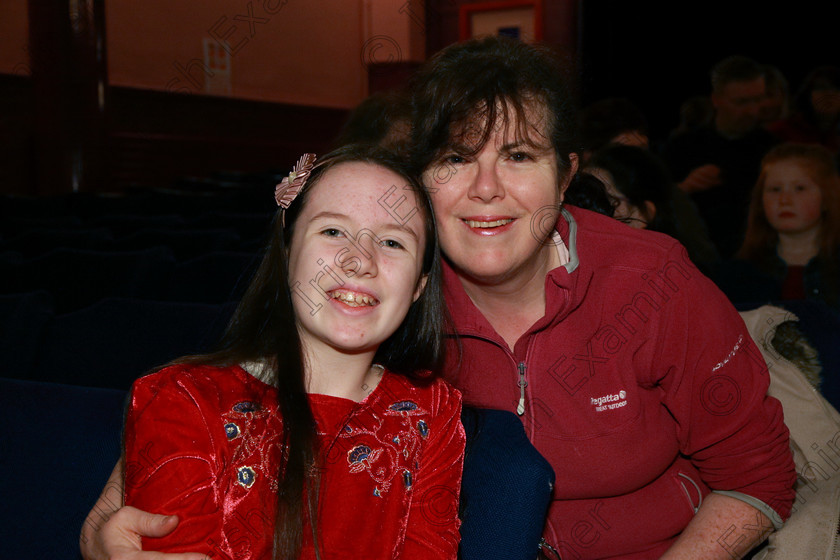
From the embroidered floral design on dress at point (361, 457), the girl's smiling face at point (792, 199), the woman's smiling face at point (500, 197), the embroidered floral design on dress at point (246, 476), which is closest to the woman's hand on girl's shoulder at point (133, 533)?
the embroidered floral design on dress at point (246, 476)

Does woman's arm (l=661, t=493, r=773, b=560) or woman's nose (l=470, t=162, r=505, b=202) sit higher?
woman's nose (l=470, t=162, r=505, b=202)

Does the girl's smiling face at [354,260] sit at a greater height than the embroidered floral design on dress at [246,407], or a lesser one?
greater

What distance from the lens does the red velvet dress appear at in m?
1.03

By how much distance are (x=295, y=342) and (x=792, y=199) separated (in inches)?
80.9

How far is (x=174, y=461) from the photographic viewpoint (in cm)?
103

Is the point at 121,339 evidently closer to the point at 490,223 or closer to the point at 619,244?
the point at 490,223

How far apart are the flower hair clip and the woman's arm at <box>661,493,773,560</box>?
87 cm

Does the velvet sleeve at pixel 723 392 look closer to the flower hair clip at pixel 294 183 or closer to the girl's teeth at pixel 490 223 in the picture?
the girl's teeth at pixel 490 223

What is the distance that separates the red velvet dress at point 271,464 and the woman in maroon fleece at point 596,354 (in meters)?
0.16

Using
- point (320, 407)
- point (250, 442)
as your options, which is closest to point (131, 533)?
point (250, 442)

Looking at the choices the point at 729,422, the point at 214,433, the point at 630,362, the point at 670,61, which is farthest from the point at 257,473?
the point at 670,61

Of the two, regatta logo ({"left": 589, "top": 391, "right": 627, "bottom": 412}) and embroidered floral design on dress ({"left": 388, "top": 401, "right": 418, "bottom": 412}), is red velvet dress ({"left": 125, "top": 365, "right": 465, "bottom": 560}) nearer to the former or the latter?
embroidered floral design on dress ({"left": 388, "top": 401, "right": 418, "bottom": 412})

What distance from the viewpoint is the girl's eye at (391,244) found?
1.24 m

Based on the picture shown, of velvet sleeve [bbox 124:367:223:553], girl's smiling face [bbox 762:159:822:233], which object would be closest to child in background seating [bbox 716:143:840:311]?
girl's smiling face [bbox 762:159:822:233]
